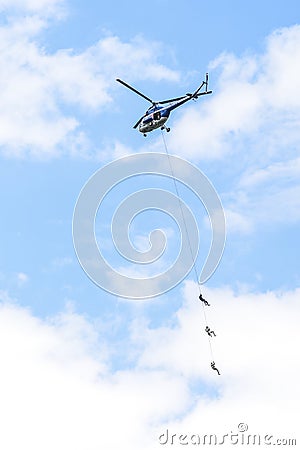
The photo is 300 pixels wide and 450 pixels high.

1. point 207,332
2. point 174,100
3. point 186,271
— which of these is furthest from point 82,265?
point 174,100

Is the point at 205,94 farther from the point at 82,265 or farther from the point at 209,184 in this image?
the point at 82,265

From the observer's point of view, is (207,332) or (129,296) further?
(129,296)

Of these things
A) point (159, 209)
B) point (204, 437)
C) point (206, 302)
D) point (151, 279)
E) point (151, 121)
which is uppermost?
point (151, 121)

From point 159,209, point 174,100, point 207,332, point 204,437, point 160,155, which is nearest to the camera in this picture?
point 207,332

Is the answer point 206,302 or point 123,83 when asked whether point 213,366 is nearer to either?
point 206,302

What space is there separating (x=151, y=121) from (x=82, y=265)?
73.2 feet

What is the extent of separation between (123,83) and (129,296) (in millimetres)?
25655

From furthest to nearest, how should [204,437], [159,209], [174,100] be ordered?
[174,100], [159,209], [204,437]

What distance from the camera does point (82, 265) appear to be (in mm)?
58750

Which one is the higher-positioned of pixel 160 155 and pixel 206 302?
pixel 160 155

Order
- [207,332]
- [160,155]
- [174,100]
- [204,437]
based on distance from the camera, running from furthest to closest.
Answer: [174,100] → [160,155] → [204,437] → [207,332]

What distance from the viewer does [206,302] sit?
178ft

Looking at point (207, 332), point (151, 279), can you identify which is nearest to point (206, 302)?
point (207, 332)

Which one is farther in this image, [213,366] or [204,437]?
[204,437]
